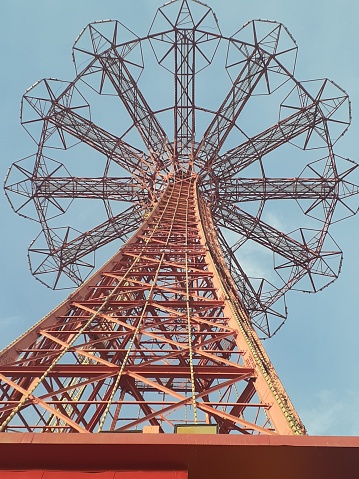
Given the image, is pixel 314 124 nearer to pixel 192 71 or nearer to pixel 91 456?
pixel 192 71

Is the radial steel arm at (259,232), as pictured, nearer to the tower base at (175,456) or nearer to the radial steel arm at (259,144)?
the radial steel arm at (259,144)

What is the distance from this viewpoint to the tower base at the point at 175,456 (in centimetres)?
455

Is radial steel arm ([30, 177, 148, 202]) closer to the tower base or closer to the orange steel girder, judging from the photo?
the orange steel girder

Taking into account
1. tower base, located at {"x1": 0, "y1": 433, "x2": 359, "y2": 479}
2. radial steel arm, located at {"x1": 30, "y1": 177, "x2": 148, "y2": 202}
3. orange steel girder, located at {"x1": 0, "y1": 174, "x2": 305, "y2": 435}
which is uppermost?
radial steel arm, located at {"x1": 30, "y1": 177, "x2": 148, "y2": 202}

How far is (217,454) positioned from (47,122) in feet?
62.8

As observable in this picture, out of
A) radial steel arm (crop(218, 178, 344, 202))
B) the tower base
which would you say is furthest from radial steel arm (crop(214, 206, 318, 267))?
the tower base

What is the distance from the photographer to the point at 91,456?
470 cm

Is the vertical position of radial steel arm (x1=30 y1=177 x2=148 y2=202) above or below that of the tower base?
above

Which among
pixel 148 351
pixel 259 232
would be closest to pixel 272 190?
pixel 259 232

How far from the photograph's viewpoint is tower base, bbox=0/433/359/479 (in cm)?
455

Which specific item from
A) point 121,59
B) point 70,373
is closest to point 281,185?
point 121,59

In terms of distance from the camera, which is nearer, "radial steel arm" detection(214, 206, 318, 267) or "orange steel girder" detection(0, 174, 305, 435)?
"orange steel girder" detection(0, 174, 305, 435)

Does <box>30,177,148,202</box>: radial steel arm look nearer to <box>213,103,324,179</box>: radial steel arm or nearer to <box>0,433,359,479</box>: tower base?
<box>213,103,324,179</box>: radial steel arm

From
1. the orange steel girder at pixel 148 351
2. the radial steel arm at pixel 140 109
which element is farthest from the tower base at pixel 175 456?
the radial steel arm at pixel 140 109
